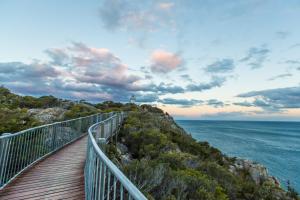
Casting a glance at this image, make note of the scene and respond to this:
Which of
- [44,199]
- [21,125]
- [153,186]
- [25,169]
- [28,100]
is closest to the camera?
[44,199]

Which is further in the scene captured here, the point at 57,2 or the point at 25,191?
the point at 57,2

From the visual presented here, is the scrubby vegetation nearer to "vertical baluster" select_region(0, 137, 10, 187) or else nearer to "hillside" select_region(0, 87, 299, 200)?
"hillside" select_region(0, 87, 299, 200)

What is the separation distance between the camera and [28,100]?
1302 inches

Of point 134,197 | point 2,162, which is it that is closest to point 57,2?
point 2,162

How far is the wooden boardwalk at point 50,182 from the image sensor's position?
5312 millimetres

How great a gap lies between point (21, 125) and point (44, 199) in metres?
9.59

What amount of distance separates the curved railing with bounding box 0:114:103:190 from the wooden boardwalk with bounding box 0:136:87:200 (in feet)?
0.81

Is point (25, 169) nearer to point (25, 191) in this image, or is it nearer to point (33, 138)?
point (33, 138)

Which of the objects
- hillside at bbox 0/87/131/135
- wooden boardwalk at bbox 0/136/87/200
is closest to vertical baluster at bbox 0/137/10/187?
wooden boardwalk at bbox 0/136/87/200

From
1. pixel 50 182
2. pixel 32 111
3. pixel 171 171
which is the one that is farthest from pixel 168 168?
pixel 32 111

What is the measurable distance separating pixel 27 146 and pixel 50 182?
6.84ft

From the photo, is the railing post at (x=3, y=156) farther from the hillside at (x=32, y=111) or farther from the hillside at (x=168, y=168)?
the hillside at (x=32, y=111)

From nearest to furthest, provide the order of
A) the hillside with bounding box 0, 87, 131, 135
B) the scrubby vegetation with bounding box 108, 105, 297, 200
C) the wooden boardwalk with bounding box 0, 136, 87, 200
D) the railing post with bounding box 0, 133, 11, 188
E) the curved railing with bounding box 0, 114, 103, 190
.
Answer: the wooden boardwalk with bounding box 0, 136, 87, 200 → the railing post with bounding box 0, 133, 11, 188 → the curved railing with bounding box 0, 114, 103, 190 → the scrubby vegetation with bounding box 108, 105, 297, 200 → the hillside with bounding box 0, 87, 131, 135

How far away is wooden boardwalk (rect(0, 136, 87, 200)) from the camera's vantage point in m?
5.31
